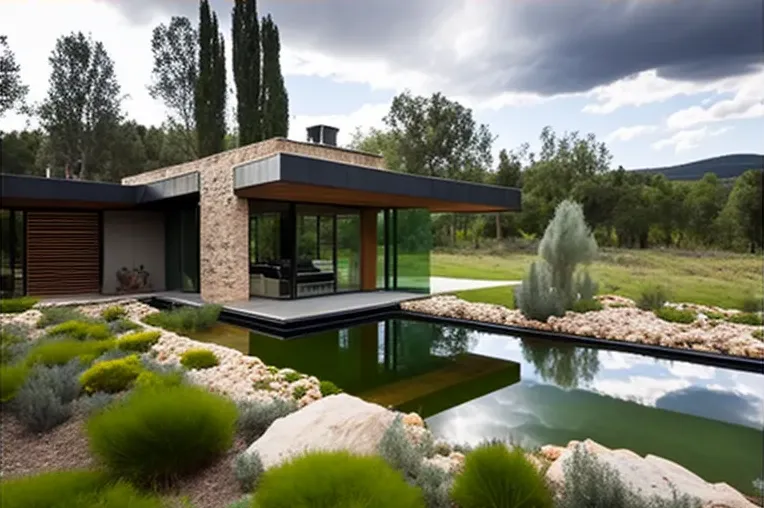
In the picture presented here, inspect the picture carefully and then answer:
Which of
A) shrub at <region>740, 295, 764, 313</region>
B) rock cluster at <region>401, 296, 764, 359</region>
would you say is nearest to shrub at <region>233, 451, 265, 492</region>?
rock cluster at <region>401, 296, 764, 359</region>

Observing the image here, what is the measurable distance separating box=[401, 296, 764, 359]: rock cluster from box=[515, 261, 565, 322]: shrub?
163mm

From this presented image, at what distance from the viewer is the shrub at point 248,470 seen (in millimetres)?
2211

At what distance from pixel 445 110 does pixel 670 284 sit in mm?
16747

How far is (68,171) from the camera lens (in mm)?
1398

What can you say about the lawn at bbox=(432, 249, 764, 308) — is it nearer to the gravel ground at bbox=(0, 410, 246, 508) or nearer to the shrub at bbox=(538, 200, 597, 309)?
the shrub at bbox=(538, 200, 597, 309)

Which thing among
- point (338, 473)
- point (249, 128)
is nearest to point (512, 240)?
point (249, 128)

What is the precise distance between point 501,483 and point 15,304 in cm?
194

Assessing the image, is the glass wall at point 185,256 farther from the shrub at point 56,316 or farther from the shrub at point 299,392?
the shrub at point 56,316

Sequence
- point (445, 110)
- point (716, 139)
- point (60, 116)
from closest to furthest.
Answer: point (60, 116) → point (716, 139) → point (445, 110)

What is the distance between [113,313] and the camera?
222cm

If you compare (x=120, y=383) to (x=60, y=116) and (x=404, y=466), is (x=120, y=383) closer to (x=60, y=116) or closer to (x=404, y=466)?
(x=60, y=116)

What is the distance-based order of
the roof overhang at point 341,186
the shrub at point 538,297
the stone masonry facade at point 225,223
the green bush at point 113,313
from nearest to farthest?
the green bush at point 113,313 → the roof overhang at point 341,186 → the shrub at point 538,297 → the stone masonry facade at point 225,223

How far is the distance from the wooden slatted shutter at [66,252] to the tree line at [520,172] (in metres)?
15.3

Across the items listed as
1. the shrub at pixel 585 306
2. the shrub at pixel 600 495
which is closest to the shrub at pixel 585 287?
the shrub at pixel 585 306
